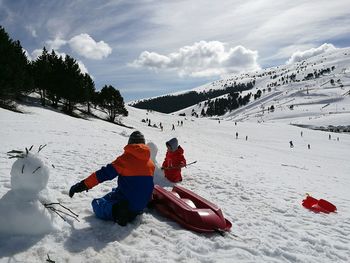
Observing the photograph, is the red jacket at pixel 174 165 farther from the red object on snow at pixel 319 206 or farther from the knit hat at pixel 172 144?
the red object on snow at pixel 319 206

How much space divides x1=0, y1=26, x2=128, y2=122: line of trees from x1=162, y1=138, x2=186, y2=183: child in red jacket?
2665 centimetres

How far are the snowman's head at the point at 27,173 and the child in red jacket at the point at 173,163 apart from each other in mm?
5942

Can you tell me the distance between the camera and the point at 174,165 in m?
11.7

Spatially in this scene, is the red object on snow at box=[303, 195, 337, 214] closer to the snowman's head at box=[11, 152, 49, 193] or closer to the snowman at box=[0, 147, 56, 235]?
the snowman at box=[0, 147, 56, 235]

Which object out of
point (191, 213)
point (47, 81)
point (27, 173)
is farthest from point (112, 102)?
point (27, 173)

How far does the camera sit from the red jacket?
11.5 meters

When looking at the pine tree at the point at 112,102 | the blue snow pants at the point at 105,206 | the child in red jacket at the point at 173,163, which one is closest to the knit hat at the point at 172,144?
the child in red jacket at the point at 173,163

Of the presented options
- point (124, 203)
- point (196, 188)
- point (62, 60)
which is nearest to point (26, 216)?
point (124, 203)

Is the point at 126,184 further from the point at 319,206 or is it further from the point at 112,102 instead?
the point at 112,102

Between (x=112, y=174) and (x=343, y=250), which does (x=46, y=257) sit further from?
(x=343, y=250)

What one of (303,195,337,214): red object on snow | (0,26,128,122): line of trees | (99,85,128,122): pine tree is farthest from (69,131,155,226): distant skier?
(99,85,128,122): pine tree

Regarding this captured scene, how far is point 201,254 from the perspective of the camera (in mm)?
→ 5703

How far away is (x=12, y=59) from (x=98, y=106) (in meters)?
26.9

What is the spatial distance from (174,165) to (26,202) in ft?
22.0
